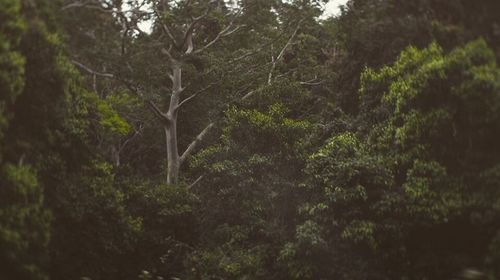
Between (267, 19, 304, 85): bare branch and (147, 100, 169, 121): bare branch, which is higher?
(267, 19, 304, 85): bare branch

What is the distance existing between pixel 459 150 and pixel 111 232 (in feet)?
27.6

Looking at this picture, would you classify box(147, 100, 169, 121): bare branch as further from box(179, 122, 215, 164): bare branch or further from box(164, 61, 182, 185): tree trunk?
box(179, 122, 215, 164): bare branch

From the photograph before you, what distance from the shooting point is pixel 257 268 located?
14.5 meters

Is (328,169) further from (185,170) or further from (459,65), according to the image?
(185,170)

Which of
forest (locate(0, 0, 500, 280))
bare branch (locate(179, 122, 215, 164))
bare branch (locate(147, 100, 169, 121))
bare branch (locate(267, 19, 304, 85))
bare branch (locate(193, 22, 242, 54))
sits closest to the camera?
forest (locate(0, 0, 500, 280))

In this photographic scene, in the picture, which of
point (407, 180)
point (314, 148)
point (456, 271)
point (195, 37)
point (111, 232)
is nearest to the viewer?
point (456, 271)

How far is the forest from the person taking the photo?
37.4 ft

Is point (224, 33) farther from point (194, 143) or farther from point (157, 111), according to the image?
point (194, 143)

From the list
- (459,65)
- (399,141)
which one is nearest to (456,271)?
(399,141)

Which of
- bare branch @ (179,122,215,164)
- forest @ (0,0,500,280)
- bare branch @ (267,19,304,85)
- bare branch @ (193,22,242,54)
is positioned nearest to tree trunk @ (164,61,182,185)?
forest @ (0,0,500,280)

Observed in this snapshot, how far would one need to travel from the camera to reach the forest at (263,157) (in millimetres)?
11414

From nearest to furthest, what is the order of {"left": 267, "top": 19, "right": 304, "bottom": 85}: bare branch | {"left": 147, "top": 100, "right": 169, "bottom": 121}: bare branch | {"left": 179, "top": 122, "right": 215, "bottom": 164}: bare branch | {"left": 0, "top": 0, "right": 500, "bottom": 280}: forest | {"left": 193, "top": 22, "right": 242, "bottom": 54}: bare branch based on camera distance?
{"left": 0, "top": 0, "right": 500, "bottom": 280}: forest → {"left": 147, "top": 100, "right": 169, "bottom": 121}: bare branch → {"left": 193, "top": 22, "right": 242, "bottom": 54}: bare branch → {"left": 179, "top": 122, "right": 215, "bottom": 164}: bare branch → {"left": 267, "top": 19, "right": 304, "bottom": 85}: bare branch

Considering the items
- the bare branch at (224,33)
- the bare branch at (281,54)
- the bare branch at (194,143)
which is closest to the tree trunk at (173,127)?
the bare branch at (194,143)

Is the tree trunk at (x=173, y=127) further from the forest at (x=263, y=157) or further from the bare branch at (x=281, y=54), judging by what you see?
the bare branch at (x=281, y=54)
